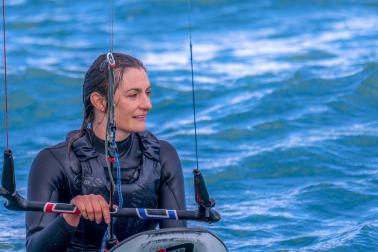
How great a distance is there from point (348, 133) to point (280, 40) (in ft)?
11.9

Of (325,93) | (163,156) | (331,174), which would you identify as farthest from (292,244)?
(325,93)

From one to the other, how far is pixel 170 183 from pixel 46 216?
68 centimetres

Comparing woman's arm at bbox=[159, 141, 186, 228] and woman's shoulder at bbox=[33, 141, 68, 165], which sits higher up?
woman's shoulder at bbox=[33, 141, 68, 165]

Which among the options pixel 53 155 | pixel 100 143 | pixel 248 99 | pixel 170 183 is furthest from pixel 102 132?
pixel 248 99

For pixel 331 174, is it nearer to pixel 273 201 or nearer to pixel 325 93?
pixel 273 201

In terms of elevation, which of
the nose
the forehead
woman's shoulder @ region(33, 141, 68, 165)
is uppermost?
the forehead

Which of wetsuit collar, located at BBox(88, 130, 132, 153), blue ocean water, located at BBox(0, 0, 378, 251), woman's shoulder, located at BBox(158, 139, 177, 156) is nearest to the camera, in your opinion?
wetsuit collar, located at BBox(88, 130, 132, 153)

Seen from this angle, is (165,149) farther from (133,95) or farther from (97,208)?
(97,208)

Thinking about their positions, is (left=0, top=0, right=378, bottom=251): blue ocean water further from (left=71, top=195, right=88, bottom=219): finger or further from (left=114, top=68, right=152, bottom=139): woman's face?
(left=71, top=195, right=88, bottom=219): finger

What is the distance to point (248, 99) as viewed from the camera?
11234mm

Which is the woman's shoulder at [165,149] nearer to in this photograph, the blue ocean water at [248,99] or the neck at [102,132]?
the neck at [102,132]

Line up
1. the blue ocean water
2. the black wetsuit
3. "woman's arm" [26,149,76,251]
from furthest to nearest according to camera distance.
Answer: the blue ocean water → the black wetsuit → "woman's arm" [26,149,76,251]

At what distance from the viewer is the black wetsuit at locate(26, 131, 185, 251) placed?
5.29 meters

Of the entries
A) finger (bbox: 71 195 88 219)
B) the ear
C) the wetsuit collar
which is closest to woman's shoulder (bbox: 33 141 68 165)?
the wetsuit collar
